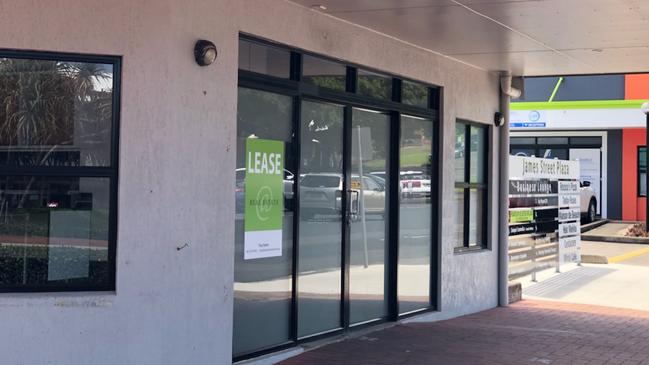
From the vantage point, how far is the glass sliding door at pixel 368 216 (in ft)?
28.4

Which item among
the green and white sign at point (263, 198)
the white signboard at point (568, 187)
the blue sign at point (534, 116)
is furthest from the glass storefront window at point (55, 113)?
the blue sign at point (534, 116)

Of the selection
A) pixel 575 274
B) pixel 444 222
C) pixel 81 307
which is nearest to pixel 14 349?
pixel 81 307

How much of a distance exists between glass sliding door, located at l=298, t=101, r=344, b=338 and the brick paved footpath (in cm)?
39

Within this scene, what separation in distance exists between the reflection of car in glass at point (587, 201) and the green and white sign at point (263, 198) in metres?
19.7

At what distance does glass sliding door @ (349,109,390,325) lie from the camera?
8648mm

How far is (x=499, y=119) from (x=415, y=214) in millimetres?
2637

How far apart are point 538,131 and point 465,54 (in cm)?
2003

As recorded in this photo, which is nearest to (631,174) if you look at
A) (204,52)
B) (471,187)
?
(471,187)

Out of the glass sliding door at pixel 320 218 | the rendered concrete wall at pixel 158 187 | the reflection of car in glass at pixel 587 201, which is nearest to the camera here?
the rendered concrete wall at pixel 158 187

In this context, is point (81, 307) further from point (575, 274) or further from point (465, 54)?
point (575, 274)

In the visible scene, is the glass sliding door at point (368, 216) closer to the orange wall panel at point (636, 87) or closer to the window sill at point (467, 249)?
the window sill at point (467, 249)

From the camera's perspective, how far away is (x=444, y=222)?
400 inches

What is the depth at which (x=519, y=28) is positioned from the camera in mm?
8234

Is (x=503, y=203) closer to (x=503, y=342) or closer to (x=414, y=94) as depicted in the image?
(x=414, y=94)
